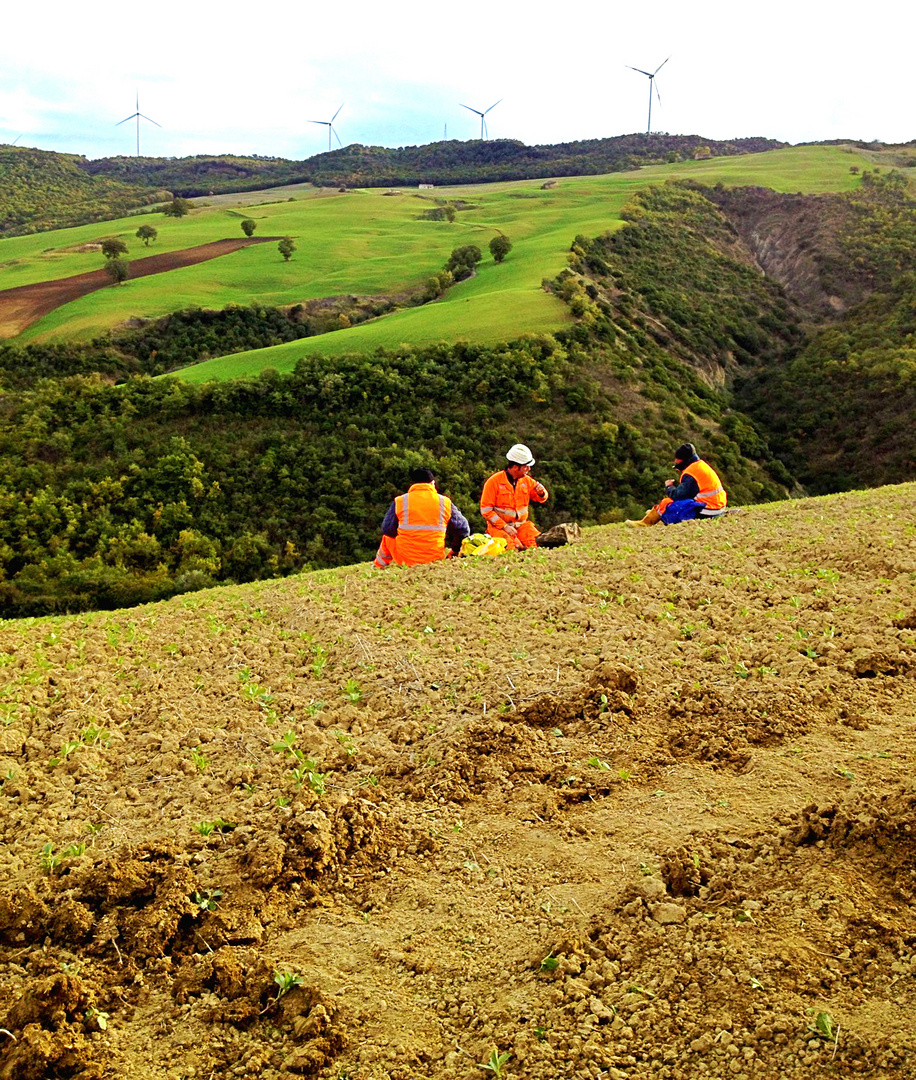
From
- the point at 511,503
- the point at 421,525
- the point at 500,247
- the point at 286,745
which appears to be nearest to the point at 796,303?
the point at 500,247

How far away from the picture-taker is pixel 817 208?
268ft

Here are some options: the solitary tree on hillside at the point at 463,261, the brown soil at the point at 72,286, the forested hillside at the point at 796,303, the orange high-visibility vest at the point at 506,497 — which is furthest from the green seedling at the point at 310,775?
the solitary tree on hillside at the point at 463,261

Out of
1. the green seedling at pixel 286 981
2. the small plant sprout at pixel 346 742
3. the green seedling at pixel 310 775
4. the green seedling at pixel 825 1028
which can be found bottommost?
the green seedling at pixel 286 981

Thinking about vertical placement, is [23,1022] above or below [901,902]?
below

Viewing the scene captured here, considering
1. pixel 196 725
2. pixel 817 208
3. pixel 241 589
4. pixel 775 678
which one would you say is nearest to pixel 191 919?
pixel 196 725

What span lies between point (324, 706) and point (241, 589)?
18.5 ft

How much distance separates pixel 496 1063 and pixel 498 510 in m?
11.2

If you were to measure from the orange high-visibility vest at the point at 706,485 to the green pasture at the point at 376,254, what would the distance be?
109ft

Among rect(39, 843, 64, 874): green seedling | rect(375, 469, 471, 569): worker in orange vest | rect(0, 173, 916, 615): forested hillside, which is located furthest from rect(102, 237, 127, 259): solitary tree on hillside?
rect(39, 843, 64, 874): green seedling

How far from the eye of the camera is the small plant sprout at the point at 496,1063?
3.67 m

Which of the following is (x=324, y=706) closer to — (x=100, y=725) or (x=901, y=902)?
(x=100, y=725)

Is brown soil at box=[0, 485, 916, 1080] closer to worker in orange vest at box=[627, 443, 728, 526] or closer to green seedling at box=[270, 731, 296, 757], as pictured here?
green seedling at box=[270, 731, 296, 757]

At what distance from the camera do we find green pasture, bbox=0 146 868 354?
49.2 meters

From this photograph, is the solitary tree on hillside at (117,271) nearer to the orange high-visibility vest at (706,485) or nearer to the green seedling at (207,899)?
the orange high-visibility vest at (706,485)
